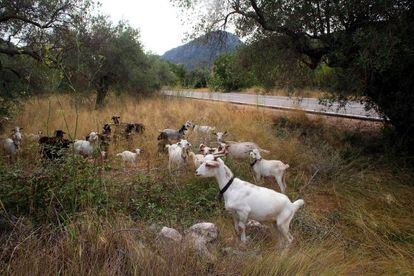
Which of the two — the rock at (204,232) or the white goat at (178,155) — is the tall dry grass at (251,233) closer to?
the rock at (204,232)

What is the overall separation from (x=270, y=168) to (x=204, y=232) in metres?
3.11

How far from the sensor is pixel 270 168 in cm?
695

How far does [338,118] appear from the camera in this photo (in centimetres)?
1359

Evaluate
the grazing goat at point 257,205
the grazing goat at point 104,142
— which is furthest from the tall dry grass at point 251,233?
the grazing goat at point 104,142

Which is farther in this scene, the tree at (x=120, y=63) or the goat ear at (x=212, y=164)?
the tree at (x=120, y=63)

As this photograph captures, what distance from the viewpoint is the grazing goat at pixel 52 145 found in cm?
510

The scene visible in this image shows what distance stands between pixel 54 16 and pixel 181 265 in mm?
9861

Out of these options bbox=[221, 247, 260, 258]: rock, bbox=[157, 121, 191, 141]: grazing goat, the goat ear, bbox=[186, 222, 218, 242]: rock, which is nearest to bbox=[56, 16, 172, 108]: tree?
bbox=[157, 121, 191, 141]: grazing goat

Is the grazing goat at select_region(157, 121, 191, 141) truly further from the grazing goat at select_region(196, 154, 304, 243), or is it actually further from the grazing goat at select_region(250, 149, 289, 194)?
the grazing goat at select_region(196, 154, 304, 243)

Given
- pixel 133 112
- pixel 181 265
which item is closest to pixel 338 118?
pixel 133 112

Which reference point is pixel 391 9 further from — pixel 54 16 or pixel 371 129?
pixel 54 16

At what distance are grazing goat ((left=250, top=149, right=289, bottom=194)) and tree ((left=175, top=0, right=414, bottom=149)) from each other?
9.26ft

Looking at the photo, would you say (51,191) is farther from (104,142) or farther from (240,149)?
(240,149)

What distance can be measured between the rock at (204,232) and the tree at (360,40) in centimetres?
516
